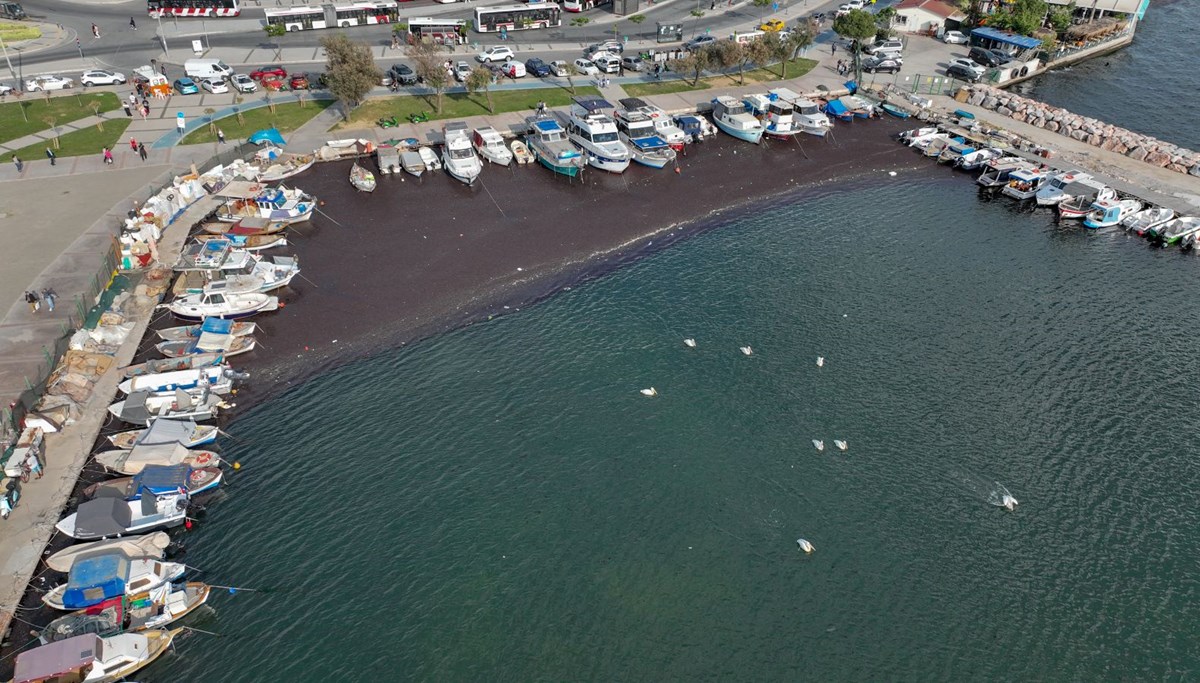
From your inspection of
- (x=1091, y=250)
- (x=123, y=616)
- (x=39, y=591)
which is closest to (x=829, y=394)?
(x=1091, y=250)

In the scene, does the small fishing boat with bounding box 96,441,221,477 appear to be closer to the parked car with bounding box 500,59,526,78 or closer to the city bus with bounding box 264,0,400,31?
the parked car with bounding box 500,59,526,78

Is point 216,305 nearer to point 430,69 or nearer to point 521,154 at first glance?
point 521,154

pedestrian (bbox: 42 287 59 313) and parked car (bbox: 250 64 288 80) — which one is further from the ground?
parked car (bbox: 250 64 288 80)

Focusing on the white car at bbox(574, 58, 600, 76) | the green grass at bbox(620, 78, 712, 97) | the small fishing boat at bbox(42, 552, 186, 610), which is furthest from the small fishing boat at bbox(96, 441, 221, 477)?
the white car at bbox(574, 58, 600, 76)

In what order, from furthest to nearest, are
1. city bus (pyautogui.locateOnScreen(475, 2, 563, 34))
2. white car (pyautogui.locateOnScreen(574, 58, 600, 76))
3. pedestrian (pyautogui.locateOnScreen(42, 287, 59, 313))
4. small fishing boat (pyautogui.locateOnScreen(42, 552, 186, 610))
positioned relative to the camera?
1. city bus (pyautogui.locateOnScreen(475, 2, 563, 34))
2. white car (pyautogui.locateOnScreen(574, 58, 600, 76))
3. pedestrian (pyautogui.locateOnScreen(42, 287, 59, 313))
4. small fishing boat (pyautogui.locateOnScreen(42, 552, 186, 610))

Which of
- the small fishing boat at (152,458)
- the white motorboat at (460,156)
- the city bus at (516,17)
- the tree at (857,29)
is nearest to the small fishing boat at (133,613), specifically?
the small fishing boat at (152,458)

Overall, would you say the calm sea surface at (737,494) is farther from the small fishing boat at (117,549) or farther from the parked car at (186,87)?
the parked car at (186,87)
